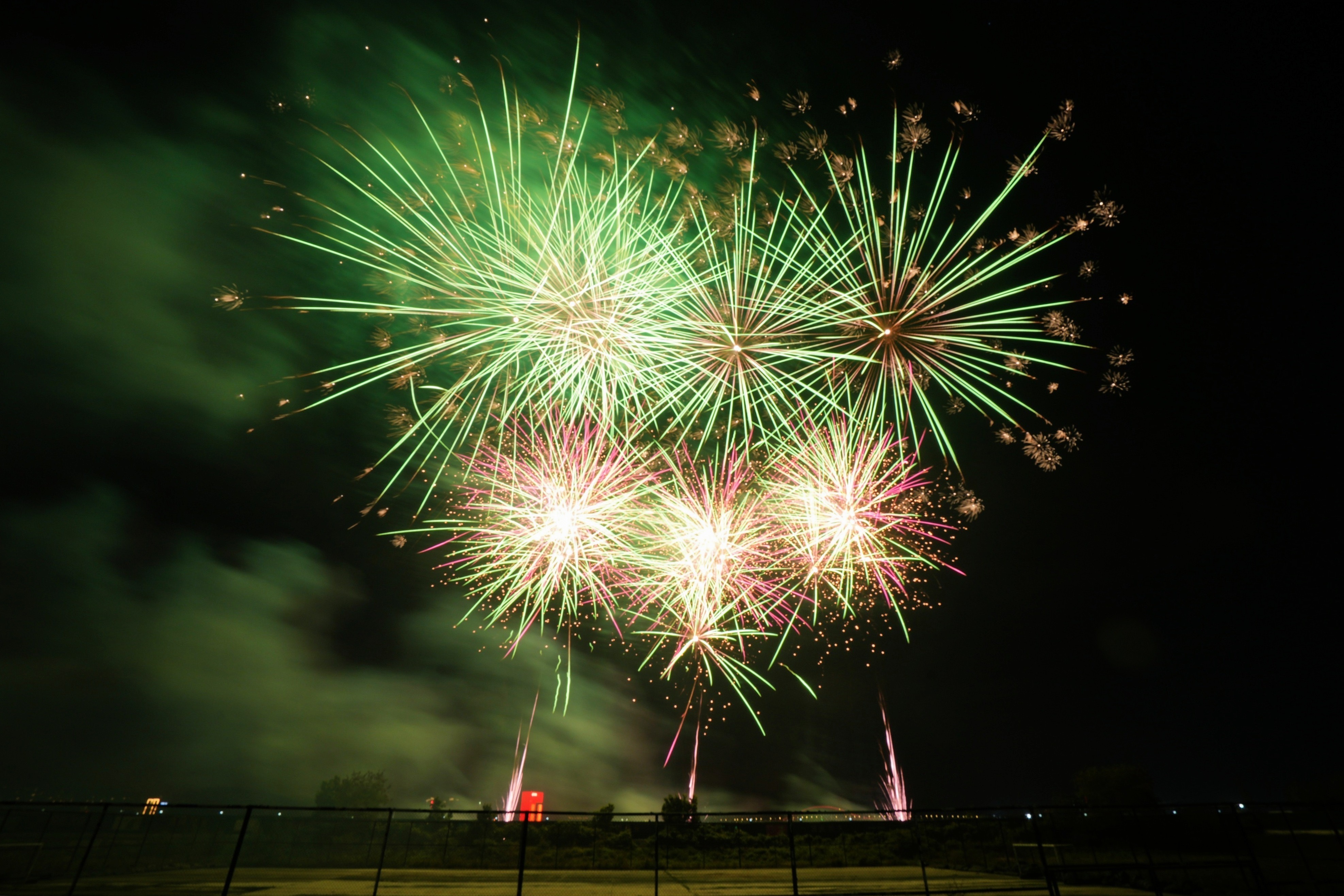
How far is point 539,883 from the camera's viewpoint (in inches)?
648

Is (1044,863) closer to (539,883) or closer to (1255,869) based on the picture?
(1255,869)

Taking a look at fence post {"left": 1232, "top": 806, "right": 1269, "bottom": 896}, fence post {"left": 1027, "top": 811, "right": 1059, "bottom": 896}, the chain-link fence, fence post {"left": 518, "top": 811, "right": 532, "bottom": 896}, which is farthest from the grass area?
fence post {"left": 518, "top": 811, "right": 532, "bottom": 896}

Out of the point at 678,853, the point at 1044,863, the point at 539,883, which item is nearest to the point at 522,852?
the point at 1044,863

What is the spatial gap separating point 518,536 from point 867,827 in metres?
24.3

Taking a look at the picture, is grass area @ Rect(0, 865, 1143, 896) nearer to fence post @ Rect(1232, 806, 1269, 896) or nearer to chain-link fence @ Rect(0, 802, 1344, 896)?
chain-link fence @ Rect(0, 802, 1344, 896)

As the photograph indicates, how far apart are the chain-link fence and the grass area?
5.8 inches

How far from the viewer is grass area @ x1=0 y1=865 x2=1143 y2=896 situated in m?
12.8

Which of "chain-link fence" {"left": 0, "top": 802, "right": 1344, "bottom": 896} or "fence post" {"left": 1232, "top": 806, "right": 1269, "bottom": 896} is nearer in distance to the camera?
"fence post" {"left": 1232, "top": 806, "right": 1269, "bottom": 896}

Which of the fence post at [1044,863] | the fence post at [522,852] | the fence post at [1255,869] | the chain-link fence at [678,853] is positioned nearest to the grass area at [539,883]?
the chain-link fence at [678,853]

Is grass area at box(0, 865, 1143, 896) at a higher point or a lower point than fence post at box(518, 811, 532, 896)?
lower

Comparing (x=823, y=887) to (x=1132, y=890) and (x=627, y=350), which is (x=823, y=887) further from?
(x=627, y=350)

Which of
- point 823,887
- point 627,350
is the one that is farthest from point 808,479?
point 823,887

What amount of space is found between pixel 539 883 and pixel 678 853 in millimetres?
11178

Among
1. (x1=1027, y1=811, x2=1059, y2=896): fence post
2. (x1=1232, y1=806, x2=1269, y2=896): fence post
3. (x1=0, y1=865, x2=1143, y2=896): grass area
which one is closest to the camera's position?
(x1=1027, y1=811, x2=1059, y2=896): fence post
